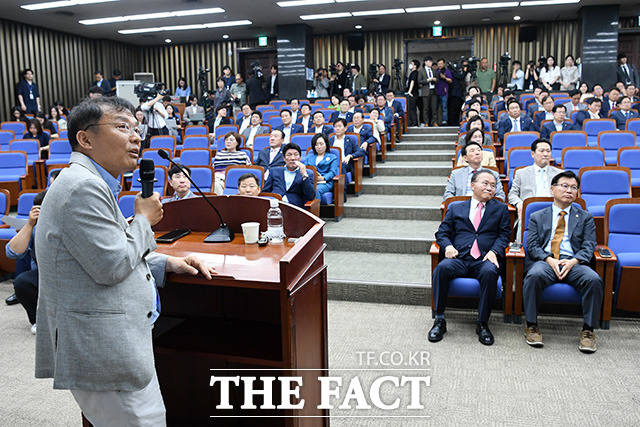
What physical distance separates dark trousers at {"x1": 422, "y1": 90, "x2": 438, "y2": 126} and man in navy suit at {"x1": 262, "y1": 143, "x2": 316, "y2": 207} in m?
5.94

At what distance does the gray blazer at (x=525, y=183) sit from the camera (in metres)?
4.03

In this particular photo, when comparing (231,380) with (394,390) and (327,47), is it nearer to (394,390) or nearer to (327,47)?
(394,390)

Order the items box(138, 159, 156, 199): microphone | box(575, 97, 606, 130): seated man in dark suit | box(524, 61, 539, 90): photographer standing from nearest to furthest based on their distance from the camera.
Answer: box(138, 159, 156, 199): microphone → box(575, 97, 606, 130): seated man in dark suit → box(524, 61, 539, 90): photographer standing

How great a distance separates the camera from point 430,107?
984cm

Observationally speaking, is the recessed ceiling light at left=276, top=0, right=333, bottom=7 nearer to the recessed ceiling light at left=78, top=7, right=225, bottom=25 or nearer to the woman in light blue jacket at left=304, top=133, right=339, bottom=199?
the recessed ceiling light at left=78, top=7, right=225, bottom=25

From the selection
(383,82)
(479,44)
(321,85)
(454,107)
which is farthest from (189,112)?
(479,44)

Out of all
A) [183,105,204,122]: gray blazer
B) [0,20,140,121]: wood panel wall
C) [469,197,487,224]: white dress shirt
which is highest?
[0,20,140,121]: wood panel wall

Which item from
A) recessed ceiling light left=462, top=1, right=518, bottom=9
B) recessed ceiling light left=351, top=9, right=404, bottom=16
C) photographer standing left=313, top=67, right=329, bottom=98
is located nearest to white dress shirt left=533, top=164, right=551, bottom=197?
recessed ceiling light left=462, top=1, right=518, bottom=9

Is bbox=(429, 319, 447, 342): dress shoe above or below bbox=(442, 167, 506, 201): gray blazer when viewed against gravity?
below

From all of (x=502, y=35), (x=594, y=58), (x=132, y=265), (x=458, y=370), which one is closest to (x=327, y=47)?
(x=502, y=35)

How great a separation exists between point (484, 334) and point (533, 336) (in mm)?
259

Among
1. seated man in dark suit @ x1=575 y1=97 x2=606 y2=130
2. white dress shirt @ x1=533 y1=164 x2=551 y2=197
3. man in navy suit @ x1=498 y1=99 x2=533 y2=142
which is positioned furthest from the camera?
seated man in dark suit @ x1=575 y1=97 x2=606 y2=130

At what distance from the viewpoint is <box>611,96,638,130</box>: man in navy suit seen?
6.99 meters

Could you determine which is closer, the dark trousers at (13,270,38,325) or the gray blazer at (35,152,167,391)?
the gray blazer at (35,152,167,391)
